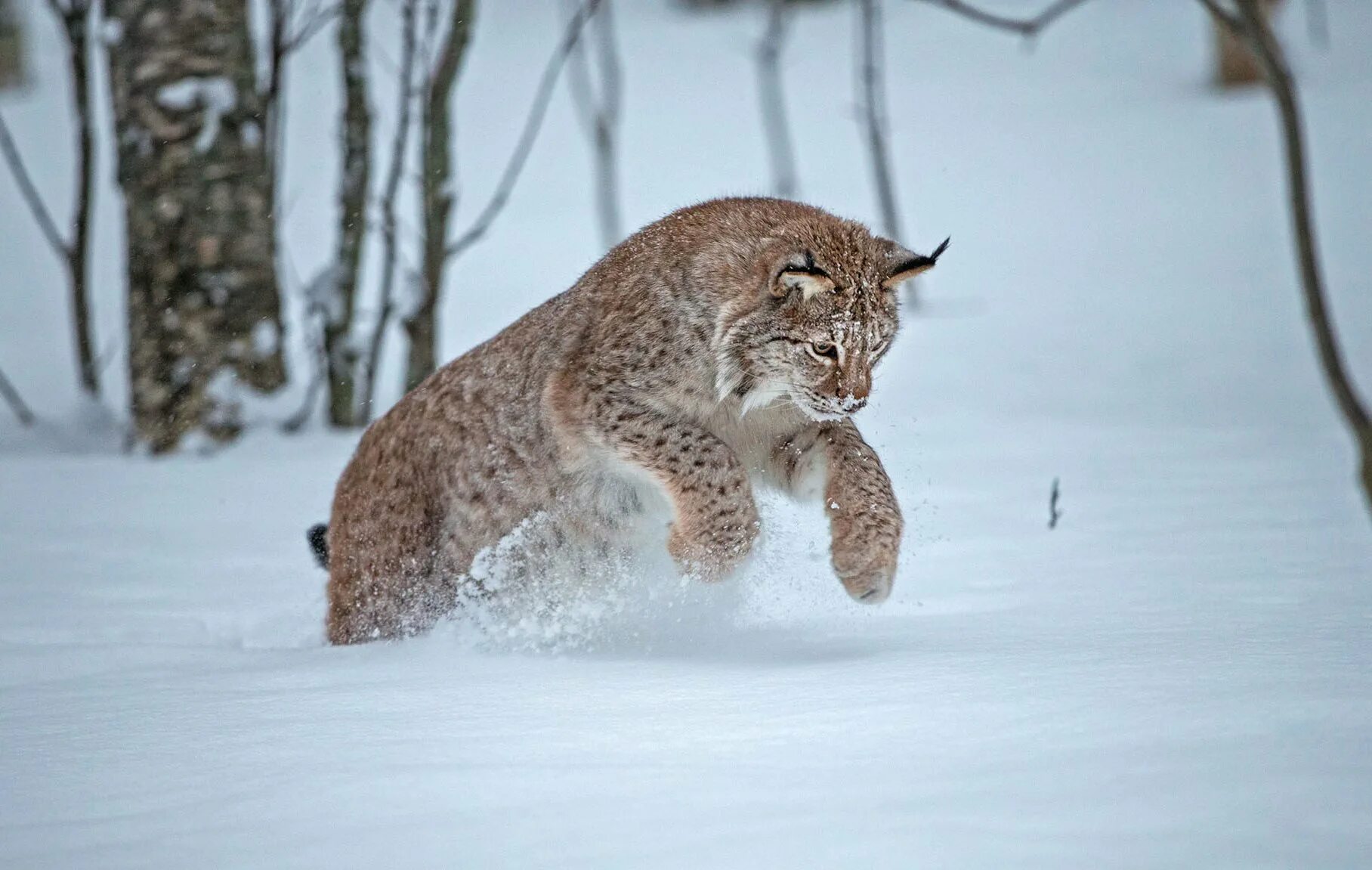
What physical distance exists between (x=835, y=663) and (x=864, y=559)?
531 mm

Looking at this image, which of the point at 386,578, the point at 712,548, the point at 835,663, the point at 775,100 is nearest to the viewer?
the point at 835,663

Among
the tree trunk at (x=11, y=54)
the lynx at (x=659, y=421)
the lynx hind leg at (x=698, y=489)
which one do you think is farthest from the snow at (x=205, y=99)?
the tree trunk at (x=11, y=54)

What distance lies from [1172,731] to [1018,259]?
429 inches

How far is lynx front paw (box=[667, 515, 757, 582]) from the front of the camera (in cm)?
372

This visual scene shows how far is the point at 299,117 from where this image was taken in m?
18.9

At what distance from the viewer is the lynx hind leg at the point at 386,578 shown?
4.13m

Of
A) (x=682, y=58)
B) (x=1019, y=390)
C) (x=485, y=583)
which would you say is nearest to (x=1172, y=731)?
(x=485, y=583)

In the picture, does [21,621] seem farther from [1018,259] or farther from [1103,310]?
[1018,259]

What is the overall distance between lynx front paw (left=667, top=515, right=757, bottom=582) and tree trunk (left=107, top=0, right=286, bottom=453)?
331cm

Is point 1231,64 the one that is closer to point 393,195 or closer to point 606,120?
point 606,120

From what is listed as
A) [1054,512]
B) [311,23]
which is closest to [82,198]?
[311,23]

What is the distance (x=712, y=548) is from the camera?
12.2 ft

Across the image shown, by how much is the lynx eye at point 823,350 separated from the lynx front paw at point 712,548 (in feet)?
1.56

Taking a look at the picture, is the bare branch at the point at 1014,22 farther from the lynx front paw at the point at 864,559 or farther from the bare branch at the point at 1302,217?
the lynx front paw at the point at 864,559
